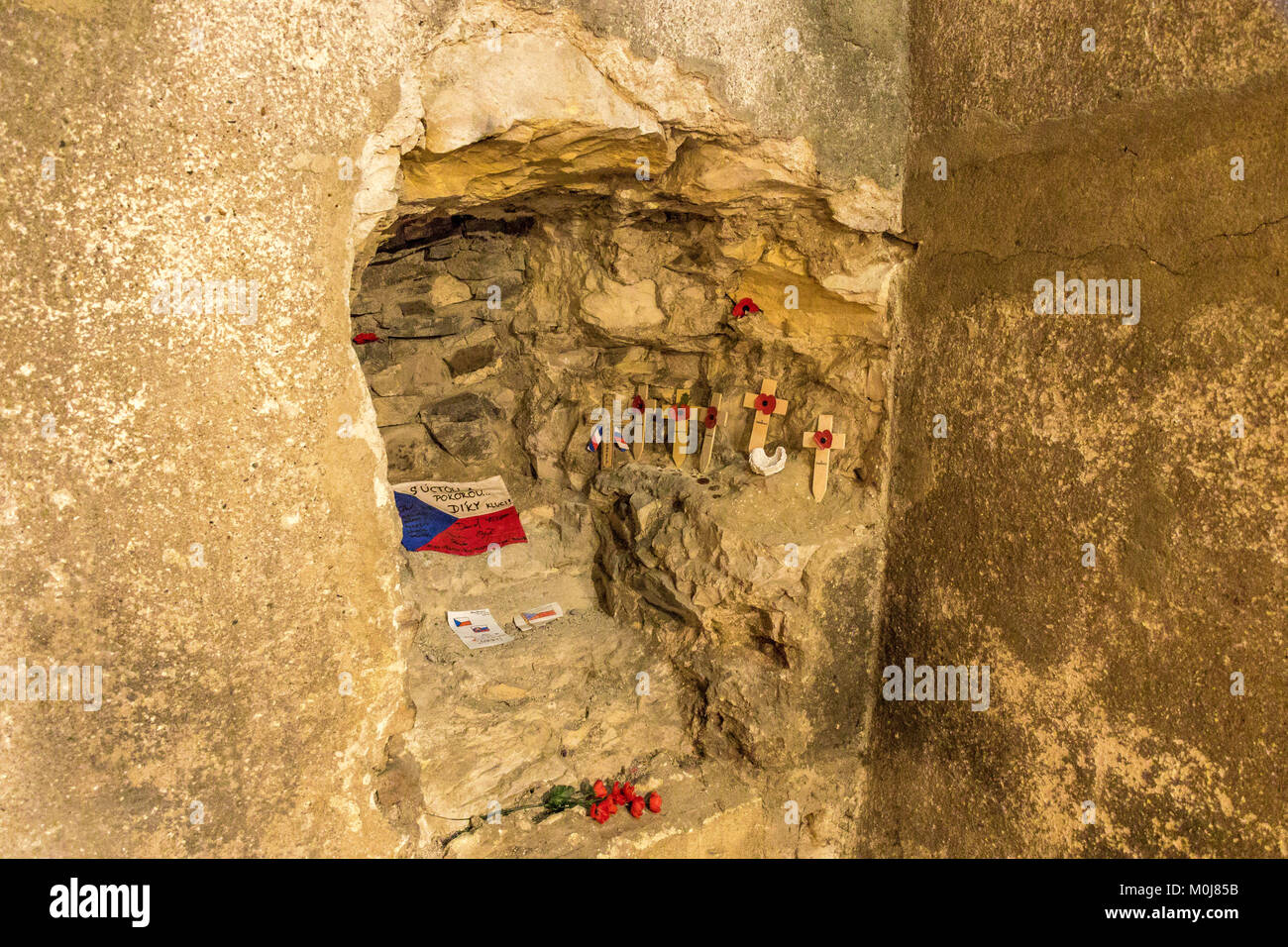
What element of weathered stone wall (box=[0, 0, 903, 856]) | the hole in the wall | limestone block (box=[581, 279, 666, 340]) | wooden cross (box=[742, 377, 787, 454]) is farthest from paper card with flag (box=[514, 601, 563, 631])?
weathered stone wall (box=[0, 0, 903, 856])

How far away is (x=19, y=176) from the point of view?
65.7 inches

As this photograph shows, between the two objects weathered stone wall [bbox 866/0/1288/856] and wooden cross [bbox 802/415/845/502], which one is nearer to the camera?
weathered stone wall [bbox 866/0/1288/856]

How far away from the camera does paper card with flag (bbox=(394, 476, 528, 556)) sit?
3.70 m

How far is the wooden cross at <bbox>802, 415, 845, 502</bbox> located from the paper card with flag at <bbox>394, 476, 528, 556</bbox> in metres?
1.29

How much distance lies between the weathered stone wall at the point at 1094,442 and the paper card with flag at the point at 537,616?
1251 millimetres

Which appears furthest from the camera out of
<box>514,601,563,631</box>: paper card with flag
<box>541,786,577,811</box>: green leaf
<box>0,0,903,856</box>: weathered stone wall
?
<box>514,601,563,631</box>: paper card with flag

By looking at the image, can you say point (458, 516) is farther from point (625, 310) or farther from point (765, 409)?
point (765, 409)

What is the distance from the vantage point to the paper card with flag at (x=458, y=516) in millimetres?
3703

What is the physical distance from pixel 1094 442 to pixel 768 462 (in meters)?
1.12

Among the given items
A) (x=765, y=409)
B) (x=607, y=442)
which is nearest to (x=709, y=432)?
(x=765, y=409)

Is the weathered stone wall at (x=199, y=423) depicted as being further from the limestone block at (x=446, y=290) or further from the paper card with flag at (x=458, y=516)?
the limestone block at (x=446, y=290)

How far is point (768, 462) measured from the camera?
10.3 feet

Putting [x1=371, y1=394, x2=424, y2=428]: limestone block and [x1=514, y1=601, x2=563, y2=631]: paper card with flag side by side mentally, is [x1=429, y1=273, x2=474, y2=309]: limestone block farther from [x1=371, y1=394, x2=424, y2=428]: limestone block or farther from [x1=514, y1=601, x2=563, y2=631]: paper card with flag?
[x1=514, y1=601, x2=563, y2=631]: paper card with flag

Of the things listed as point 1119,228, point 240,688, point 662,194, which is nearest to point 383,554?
point 240,688
